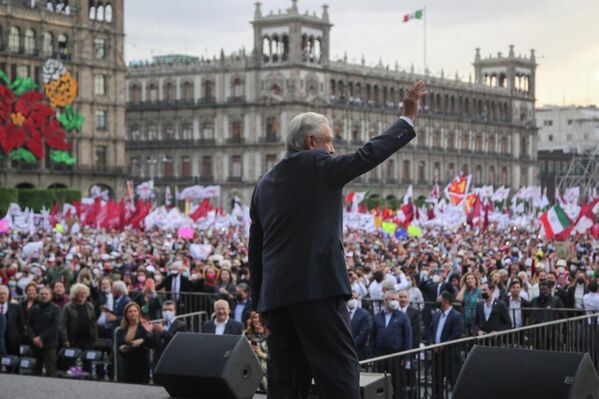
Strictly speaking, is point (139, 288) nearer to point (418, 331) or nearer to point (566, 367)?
point (418, 331)

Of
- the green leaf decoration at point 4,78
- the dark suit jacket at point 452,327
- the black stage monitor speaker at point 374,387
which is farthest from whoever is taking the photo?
the green leaf decoration at point 4,78

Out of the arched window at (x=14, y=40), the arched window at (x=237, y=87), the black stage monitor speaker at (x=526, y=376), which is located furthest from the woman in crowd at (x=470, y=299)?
the arched window at (x=237, y=87)

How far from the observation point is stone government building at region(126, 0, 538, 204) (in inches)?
3561

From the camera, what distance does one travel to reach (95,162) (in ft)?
258

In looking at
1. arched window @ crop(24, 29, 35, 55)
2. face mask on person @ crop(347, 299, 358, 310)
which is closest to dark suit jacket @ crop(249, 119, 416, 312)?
face mask on person @ crop(347, 299, 358, 310)

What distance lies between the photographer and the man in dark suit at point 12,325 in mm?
15625

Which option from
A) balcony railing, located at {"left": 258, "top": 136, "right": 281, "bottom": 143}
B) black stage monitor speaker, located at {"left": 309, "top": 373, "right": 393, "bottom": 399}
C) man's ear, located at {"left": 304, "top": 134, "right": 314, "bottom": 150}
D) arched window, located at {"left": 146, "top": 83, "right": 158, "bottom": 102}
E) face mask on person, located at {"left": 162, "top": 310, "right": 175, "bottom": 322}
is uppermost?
arched window, located at {"left": 146, "top": 83, "right": 158, "bottom": 102}

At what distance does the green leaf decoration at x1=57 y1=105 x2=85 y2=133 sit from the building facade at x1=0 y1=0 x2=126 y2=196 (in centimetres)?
209

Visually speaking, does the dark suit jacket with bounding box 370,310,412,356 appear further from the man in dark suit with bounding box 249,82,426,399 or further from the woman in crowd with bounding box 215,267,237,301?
the man in dark suit with bounding box 249,82,426,399

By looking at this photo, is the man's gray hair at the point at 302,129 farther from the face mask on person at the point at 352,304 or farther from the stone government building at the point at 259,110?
the stone government building at the point at 259,110

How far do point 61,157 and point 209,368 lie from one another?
6937 centimetres

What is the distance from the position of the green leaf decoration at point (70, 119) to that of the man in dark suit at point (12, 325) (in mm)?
59614

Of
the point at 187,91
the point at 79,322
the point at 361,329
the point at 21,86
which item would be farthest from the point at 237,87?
the point at 361,329

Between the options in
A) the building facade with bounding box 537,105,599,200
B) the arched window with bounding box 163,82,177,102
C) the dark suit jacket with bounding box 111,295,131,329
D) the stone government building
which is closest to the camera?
the dark suit jacket with bounding box 111,295,131,329
